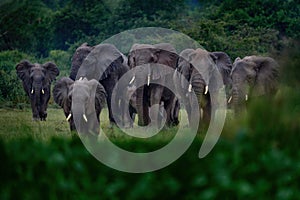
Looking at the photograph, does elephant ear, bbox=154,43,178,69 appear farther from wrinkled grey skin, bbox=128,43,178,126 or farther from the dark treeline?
the dark treeline

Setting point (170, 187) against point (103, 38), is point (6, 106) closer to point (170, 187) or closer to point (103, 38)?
point (103, 38)

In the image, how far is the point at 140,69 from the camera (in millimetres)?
Result: 17156

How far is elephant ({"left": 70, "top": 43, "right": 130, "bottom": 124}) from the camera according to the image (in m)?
18.5

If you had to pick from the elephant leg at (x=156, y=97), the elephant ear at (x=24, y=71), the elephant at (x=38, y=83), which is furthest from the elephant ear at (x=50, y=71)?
the elephant leg at (x=156, y=97)

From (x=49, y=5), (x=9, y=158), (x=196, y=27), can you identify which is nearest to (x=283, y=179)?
(x=9, y=158)

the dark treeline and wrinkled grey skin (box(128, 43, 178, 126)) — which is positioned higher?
wrinkled grey skin (box(128, 43, 178, 126))

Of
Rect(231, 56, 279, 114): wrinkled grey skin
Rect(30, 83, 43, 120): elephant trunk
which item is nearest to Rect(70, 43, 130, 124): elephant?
Rect(30, 83, 43, 120): elephant trunk

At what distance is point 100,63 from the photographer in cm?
1862

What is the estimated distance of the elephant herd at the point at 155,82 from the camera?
14.7 m

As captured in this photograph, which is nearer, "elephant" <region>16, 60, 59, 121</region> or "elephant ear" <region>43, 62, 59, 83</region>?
"elephant" <region>16, 60, 59, 121</region>

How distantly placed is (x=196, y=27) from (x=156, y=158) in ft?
88.4

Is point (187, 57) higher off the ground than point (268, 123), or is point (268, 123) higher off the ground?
point (268, 123)

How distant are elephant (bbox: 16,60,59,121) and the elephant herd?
1.02 feet

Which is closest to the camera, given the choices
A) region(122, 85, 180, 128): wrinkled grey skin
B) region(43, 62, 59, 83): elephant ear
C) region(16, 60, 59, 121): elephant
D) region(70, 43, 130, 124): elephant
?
region(122, 85, 180, 128): wrinkled grey skin
